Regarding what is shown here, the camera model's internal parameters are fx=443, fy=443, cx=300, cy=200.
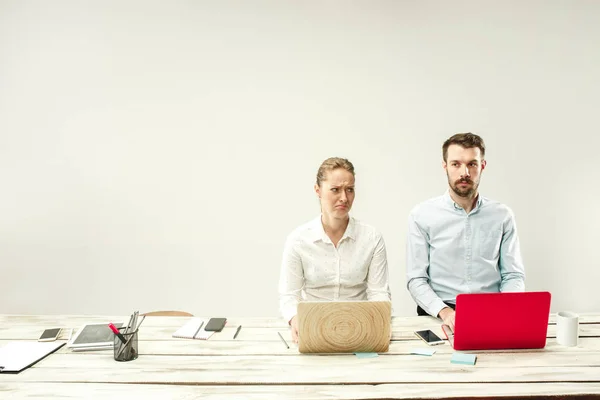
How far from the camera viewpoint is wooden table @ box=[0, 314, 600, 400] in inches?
51.9

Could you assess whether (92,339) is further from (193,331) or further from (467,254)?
(467,254)

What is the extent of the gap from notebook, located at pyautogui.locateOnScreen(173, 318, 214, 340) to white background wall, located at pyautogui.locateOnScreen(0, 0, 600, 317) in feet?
4.38

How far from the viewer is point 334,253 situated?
2.15 metres

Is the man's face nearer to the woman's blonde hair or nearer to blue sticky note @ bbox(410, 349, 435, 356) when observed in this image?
the woman's blonde hair

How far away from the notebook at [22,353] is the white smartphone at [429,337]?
53.5 inches

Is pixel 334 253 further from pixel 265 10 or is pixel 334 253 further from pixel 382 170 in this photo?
pixel 265 10

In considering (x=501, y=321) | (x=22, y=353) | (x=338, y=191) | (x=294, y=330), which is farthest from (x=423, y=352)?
(x=22, y=353)

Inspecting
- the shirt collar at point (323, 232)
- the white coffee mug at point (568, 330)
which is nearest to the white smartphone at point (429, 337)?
the white coffee mug at point (568, 330)

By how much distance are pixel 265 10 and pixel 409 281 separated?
2.05m

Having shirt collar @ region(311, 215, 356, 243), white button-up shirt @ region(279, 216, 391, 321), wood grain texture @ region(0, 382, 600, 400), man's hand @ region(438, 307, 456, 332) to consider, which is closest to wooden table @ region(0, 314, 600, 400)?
wood grain texture @ region(0, 382, 600, 400)

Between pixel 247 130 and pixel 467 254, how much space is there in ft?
5.49

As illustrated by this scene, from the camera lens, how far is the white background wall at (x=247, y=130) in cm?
307

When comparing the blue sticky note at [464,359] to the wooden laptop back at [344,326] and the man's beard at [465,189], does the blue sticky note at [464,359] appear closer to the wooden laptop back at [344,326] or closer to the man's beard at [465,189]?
the wooden laptop back at [344,326]

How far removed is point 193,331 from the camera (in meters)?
1.77
